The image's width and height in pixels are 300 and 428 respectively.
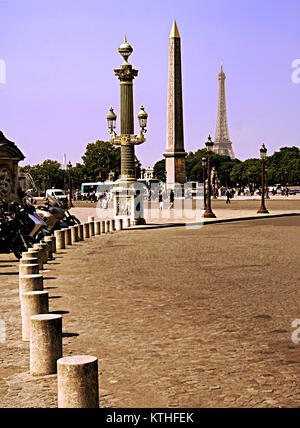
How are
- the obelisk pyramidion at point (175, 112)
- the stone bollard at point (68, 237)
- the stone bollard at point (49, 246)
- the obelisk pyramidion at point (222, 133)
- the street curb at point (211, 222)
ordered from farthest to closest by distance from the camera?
the obelisk pyramidion at point (222, 133) < the obelisk pyramidion at point (175, 112) < the street curb at point (211, 222) < the stone bollard at point (68, 237) < the stone bollard at point (49, 246)

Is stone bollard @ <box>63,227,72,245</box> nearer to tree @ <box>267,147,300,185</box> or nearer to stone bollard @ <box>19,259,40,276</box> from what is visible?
stone bollard @ <box>19,259,40,276</box>

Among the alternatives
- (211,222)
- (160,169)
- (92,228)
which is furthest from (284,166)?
(92,228)

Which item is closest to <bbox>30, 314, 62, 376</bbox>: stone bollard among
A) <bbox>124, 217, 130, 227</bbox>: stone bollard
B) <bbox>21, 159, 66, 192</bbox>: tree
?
<bbox>124, 217, 130, 227</bbox>: stone bollard

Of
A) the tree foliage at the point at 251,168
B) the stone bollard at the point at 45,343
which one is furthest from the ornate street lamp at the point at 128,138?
the tree foliage at the point at 251,168

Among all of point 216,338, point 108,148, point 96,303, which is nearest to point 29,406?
point 216,338

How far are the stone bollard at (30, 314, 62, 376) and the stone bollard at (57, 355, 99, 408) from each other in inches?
54.2

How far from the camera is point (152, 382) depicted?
632cm

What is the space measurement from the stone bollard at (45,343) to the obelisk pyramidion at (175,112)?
60164 mm

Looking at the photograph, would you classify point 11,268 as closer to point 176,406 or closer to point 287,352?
point 287,352

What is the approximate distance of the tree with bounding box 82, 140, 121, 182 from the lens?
123312mm

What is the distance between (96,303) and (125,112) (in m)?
23.4

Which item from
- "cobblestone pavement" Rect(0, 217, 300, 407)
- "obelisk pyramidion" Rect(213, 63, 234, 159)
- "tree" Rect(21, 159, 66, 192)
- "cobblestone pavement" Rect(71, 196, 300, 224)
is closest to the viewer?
"cobblestone pavement" Rect(0, 217, 300, 407)

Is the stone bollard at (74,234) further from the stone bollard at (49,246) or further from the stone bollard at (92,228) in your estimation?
the stone bollard at (49,246)

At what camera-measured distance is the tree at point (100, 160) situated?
405ft
